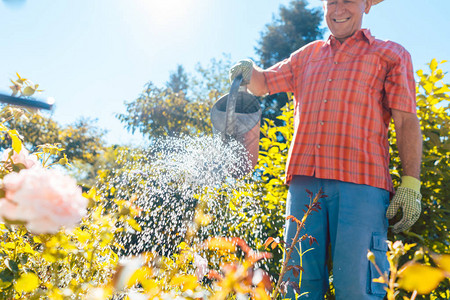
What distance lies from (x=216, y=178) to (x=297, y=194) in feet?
1.82

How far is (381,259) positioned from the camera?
164cm

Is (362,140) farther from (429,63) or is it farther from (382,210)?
(429,63)

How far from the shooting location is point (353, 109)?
1861mm

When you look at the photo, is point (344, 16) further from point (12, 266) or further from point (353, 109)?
point (12, 266)

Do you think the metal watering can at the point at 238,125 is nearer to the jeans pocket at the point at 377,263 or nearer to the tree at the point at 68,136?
the jeans pocket at the point at 377,263

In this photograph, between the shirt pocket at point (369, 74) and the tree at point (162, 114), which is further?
the tree at point (162, 114)

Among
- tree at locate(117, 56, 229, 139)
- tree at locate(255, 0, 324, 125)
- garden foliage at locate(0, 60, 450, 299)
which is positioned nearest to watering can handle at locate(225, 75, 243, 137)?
garden foliage at locate(0, 60, 450, 299)

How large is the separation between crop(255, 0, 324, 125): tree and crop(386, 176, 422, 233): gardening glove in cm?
1499

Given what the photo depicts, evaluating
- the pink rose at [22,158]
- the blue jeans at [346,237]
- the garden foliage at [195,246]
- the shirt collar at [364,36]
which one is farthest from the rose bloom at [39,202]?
the shirt collar at [364,36]

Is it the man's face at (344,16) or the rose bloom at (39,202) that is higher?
the man's face at (344,16)

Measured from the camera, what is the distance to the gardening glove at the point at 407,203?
1.73m

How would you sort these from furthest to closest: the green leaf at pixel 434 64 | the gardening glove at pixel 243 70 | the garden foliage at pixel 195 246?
the green leaf at pixel 434 64 → the gardening glove at pixel 243 70 → the garden foliage at pixel 195 246

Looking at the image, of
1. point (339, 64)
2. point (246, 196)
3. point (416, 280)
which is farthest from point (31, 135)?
point (416, 280)

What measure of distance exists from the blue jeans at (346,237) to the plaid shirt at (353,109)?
70mm
